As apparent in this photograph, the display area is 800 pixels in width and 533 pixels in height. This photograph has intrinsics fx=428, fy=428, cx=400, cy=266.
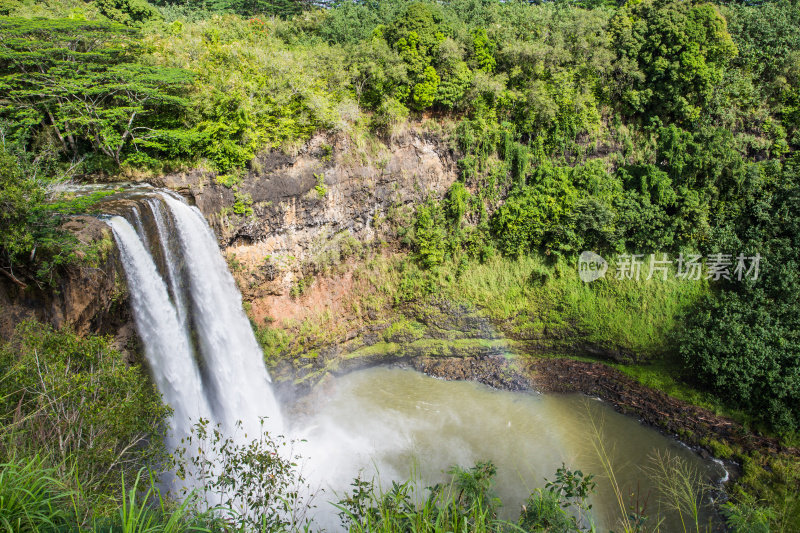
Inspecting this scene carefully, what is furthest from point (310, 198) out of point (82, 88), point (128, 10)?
point (128, 10)

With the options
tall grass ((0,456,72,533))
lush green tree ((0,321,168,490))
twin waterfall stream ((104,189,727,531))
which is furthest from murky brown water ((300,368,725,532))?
tall grass ((0,456,72,533))

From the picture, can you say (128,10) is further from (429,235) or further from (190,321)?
(429,235)

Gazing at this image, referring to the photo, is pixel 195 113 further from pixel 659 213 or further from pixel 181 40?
pixel 659 213

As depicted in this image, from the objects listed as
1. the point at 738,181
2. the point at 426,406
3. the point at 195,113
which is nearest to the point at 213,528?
the point at 426,406

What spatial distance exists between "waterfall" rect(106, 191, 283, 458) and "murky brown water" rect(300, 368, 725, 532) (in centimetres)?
232

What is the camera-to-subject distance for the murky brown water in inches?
460

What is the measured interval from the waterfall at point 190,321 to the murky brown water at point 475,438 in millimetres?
2318

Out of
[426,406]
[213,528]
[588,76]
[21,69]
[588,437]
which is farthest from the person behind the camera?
[588,76]

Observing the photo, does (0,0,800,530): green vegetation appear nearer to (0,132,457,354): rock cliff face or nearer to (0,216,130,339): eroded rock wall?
(0,132,457,354): rock cliff face

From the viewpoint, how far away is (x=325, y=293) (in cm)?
1627

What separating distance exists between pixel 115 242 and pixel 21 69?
6.98 m

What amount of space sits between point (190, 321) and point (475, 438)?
9.10 m

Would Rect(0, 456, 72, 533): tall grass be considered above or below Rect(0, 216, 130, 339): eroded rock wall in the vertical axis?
above

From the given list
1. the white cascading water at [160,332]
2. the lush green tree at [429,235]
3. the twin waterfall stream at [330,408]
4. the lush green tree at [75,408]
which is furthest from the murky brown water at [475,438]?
the lush green tree at [75,408]
